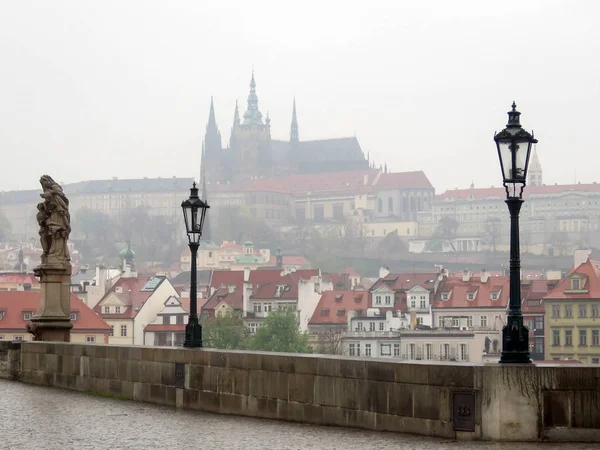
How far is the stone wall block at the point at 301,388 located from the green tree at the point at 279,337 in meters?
73.2

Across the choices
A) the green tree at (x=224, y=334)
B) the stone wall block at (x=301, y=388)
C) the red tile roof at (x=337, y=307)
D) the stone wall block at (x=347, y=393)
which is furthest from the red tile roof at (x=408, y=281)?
the stone wall block at (x=347, y=393)

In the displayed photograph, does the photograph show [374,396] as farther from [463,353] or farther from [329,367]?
[463,353]

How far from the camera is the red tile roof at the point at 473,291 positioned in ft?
315

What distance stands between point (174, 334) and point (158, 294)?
6.72 m

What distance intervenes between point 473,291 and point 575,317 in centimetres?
1861

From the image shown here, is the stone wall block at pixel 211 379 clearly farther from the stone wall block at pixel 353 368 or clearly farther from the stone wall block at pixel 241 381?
the stone wall block at pixel 353 368

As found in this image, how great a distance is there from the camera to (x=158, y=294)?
10756 centimetres

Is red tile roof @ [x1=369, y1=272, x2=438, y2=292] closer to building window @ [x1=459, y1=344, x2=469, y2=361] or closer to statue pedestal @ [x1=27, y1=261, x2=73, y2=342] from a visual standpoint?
building window @ [x1=459, y1=344, x2=469, y2=361]

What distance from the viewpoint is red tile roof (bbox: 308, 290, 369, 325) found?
4088 inches

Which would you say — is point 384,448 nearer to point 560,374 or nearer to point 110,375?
point 560,374

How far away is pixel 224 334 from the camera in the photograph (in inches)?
3610

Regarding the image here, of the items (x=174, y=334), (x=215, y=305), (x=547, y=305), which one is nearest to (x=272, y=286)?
(x=215, y=305)

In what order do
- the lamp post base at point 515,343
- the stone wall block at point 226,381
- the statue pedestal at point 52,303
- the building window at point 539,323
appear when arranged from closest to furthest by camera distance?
the lamp post base at point 515,343
the stone wall block at point 226,381
the statue pedestal at point 52,303
the building window at point 539,323

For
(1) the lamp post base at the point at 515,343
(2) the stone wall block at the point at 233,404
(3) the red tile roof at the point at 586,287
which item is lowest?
(2) the stone wall block at the point at 233,404
